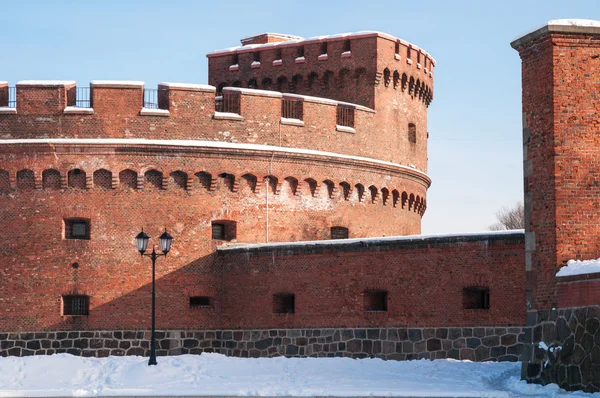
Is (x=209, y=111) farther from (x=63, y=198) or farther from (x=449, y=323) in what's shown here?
(x=449, y=323)

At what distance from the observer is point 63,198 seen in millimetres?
26031

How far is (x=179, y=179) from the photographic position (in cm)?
2656

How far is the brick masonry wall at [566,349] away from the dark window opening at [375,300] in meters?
6.10

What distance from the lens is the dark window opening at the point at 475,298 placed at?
22.4m

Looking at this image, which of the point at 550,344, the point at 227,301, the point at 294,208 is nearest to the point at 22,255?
the point at 227,301

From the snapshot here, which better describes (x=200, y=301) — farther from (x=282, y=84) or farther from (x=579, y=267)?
(x=579, y=267)

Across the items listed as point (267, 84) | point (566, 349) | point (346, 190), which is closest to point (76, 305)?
point (346, 190)

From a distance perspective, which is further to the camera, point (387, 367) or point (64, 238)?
point (64, 238)

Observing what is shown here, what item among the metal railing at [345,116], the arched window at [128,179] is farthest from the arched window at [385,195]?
the arched window at [128,179]

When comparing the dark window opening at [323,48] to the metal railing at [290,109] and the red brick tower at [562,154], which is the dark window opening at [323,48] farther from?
the red brick tower at [562,154]

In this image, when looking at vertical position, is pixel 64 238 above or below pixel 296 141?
below

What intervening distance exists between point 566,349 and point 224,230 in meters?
12.0

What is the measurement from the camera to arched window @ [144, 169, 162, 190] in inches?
1036

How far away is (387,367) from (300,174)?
305 inches
